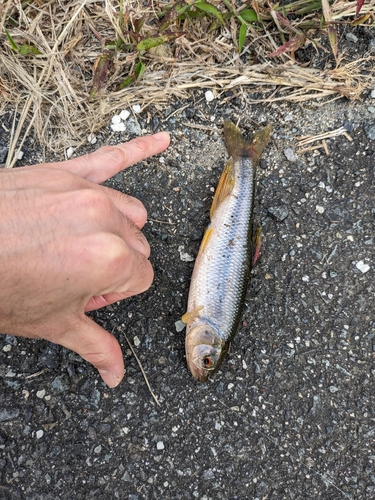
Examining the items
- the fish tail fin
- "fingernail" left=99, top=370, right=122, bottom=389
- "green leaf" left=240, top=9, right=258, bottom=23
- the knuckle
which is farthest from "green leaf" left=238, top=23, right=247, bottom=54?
"fingernail" left=99, top=370, right=122, bottom=389

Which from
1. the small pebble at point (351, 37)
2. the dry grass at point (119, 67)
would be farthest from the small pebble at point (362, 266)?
the small pebble at point (351, 37)

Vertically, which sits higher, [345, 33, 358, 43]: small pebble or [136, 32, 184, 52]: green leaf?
[136, 32, 184, 52]: green leaf

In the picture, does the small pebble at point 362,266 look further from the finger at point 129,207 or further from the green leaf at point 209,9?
the green leaf at point 209,9

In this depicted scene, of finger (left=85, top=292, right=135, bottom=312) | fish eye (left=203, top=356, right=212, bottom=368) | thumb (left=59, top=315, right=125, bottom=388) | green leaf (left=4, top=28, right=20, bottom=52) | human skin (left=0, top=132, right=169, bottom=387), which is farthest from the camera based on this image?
green leaf (left=4, top=28, right=20, bottom=52)

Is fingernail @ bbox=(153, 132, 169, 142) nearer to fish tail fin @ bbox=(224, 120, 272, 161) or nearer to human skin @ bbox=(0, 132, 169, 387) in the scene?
fish tail fin @ bbox=(224, 120, 272, 161)

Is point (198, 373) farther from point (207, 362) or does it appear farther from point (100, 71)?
point (100, 71)

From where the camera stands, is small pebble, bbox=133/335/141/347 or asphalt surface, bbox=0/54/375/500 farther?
small pebble, bbox=133/335/141/347
